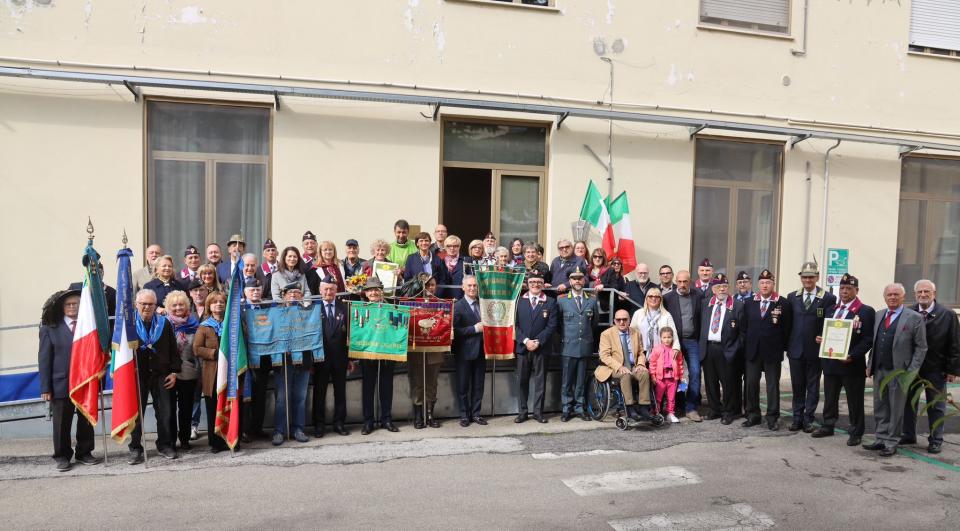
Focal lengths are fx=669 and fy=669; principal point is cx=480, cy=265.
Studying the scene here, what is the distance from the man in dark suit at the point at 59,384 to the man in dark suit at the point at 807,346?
8.10 m

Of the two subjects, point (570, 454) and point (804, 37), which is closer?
point (570, 454)

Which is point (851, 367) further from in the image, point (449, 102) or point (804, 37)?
point (804, 37)

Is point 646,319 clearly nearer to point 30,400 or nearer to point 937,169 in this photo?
point 30,400

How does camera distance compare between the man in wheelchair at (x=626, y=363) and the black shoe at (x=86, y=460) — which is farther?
the man in wheelchair at (x=626, y=363)

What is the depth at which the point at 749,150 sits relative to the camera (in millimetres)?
12258

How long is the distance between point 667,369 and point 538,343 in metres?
1.73

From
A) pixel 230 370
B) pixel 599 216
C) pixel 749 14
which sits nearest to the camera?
pixel 230 370

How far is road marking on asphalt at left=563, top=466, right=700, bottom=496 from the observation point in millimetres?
6230

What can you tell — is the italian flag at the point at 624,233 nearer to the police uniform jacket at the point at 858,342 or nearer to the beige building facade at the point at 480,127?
the beige building facade at the point at 480,127

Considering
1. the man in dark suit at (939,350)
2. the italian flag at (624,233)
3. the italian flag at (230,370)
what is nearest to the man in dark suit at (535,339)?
the italian flag at (624,233)

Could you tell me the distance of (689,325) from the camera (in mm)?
9164

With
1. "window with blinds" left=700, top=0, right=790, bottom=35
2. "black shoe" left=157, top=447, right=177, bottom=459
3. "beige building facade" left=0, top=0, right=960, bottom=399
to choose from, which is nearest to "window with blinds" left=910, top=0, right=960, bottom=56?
"beige building facade" left=0, top=0, right=960, bottom=399

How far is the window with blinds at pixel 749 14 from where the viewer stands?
38.7ft

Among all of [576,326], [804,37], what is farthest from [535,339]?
[804,37]
